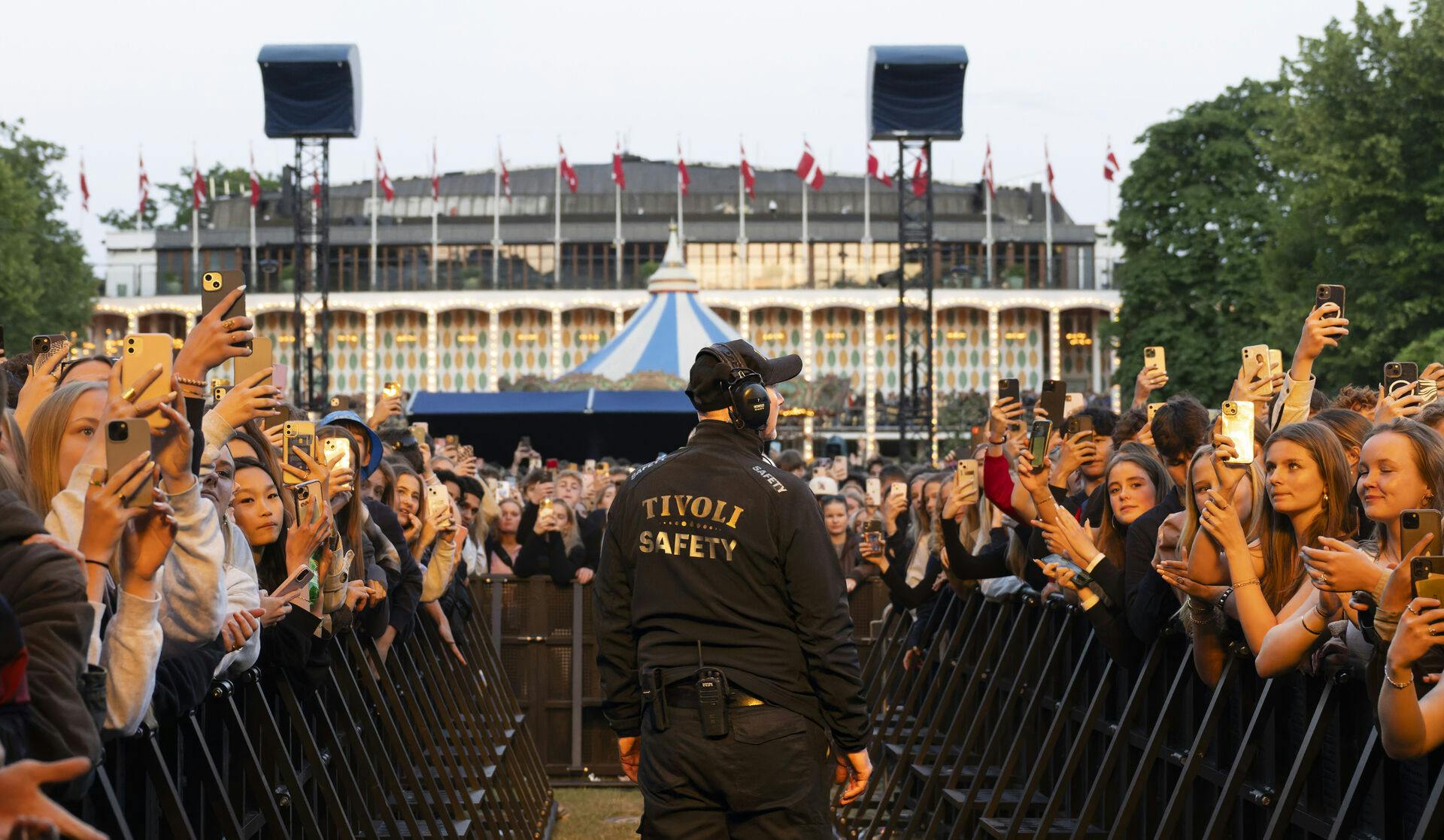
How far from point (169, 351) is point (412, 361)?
72926 mm

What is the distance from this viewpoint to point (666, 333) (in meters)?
42.3

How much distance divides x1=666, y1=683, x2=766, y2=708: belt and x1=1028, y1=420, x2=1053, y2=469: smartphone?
167 centimetres

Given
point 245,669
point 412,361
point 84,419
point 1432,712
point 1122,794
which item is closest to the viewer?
point 1432,712

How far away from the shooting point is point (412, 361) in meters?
76.4

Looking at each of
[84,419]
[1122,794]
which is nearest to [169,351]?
[84,419]

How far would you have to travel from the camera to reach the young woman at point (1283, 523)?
16.9ft

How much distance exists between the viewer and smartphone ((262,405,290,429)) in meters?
6.69

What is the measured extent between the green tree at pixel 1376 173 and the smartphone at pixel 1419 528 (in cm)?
3280

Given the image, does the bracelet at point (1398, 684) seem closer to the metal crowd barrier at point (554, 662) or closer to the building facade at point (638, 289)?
the metal crowd barrier at point (554, 662)

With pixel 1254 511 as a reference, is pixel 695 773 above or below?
below

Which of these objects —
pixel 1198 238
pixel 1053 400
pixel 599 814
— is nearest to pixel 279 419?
pixel 1053 400

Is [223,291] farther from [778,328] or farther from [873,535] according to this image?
[778,328]

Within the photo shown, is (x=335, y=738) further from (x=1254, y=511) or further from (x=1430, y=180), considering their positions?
(x=1430, y=180)

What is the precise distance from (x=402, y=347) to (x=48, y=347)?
234 ft
